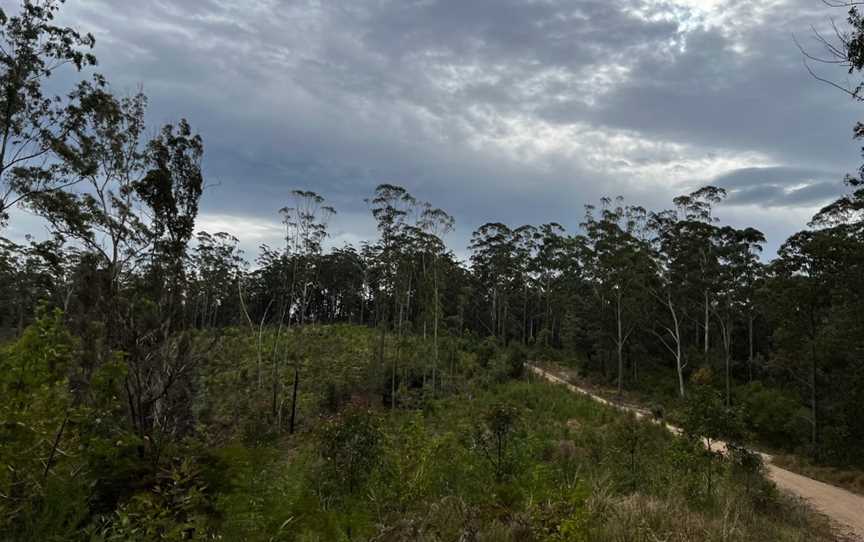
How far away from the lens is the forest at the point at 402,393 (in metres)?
3.79

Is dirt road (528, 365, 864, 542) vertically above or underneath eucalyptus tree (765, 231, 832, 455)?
underneath

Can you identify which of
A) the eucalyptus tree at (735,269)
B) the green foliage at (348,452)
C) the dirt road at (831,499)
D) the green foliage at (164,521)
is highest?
the eucalyptus tree at (735,269)

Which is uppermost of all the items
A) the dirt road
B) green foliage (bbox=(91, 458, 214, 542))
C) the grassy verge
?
green foliage (bbox=(91, 458, 214, 542))

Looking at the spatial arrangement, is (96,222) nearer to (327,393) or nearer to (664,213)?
(327,393)

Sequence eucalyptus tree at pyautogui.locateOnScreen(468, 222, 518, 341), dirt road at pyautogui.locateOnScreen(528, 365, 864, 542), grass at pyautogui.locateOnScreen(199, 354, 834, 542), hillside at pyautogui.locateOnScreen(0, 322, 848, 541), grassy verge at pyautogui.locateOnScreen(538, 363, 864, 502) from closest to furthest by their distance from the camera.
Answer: hillside at pyautogui.locateOnScreen(0, 322, 848, 541)
grass at pyautogui.locateOnScreen(199, 354, 834, 542)
dirt road at pyautogui.locateOnScreen(528, 365, 864, 542)
grassy verge at pyautogui.locateOnScreen(538, 363, 864, 502)
eucalyptus tree at pyautogui.locateOnScreen(468, 222, 518, 341)

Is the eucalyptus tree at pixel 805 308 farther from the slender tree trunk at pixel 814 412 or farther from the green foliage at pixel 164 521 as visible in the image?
the green foliage at pixel 164 521

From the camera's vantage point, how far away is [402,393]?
71.7 feet

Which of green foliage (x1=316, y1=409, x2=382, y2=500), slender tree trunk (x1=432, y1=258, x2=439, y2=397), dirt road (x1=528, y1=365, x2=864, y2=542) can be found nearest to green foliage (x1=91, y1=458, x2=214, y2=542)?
green foliage (x1=316, y1=409, x2=382, y2=500)

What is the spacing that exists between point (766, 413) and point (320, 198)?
22.7 metres

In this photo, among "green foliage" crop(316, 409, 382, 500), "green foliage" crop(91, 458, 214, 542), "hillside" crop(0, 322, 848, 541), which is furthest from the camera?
"green foliage" crop(316, 409, 382, 500)

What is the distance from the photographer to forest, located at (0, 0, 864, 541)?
3791 millimetres

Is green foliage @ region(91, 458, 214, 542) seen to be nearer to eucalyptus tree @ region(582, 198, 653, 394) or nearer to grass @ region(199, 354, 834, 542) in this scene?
grass @ region(199, 354, 834, 542)

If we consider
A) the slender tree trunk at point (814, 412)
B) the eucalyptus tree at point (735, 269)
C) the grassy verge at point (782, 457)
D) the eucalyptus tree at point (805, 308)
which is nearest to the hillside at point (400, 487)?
the grassy verge at point (782, 457)

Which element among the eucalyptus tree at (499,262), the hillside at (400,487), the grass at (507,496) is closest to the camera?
the hillside at (400,487)
